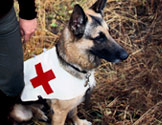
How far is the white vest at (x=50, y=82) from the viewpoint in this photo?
2061 mm

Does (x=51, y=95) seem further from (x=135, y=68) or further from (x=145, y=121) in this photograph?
(x=135, y=68)

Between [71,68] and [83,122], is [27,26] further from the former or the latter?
[83,122]

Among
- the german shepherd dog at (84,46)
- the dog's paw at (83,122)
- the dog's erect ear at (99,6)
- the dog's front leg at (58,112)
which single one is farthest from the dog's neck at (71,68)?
the dog's paw at (83,122)

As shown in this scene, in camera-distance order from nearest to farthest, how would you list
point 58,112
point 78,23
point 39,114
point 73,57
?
1. point 78,23
2. point 73,57
3. point 58,112
4. point 39,114

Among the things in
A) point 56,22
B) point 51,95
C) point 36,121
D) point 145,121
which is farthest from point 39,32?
point 145,121

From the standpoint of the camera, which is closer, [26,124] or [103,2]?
[103,2]

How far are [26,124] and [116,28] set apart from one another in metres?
1.95

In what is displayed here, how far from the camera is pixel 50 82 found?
2.08 m

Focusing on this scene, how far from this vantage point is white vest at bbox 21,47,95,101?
2.06 m

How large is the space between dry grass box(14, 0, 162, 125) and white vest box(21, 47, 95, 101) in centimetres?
73

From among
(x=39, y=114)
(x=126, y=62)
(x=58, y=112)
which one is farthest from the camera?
(x=126, y=62)

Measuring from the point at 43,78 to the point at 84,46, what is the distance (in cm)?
47

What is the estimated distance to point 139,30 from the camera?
3.71 m

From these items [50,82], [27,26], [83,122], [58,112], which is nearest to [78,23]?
[27,26]
